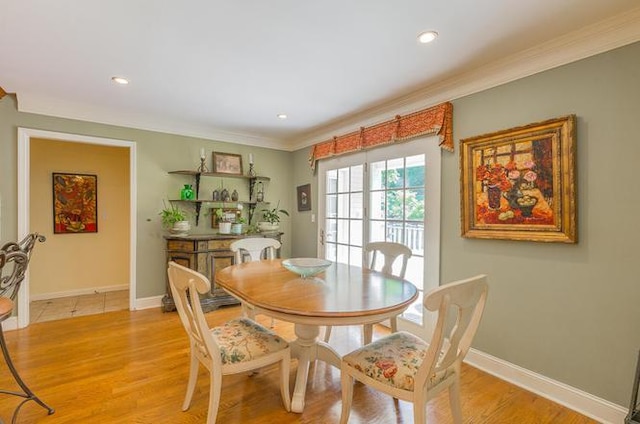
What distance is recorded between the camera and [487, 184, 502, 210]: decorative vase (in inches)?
90.7

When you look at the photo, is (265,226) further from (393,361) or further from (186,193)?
(393,361)

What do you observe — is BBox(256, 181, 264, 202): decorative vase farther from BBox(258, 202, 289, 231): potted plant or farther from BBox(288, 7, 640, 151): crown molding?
BBox(288, 7, 640, 151): crown molding

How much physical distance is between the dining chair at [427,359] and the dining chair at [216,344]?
0.44 metres

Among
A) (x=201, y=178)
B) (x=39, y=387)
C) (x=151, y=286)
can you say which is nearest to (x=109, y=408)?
(x=39, y=387)

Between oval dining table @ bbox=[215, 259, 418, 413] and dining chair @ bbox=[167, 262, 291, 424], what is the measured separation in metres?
0.20

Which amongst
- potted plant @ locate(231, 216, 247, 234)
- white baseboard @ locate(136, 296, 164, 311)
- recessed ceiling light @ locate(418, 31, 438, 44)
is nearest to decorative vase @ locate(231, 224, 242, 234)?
potted plant @ locate(231, 216, 247, 234)

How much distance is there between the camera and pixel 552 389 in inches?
80.4

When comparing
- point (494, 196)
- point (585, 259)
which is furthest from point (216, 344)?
point (585, 259)

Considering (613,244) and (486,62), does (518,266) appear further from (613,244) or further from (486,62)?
(486,62)

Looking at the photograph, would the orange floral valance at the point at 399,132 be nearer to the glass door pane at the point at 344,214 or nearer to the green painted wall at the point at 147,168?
the glass door pane at the point at 344,214

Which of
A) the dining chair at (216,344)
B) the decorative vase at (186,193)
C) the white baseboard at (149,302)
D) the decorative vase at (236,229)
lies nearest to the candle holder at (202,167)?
the decorative vase at (186,193)

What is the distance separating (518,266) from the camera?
7.34 ft

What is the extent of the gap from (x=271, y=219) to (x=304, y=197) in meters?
0.58

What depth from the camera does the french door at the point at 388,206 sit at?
2.82m
